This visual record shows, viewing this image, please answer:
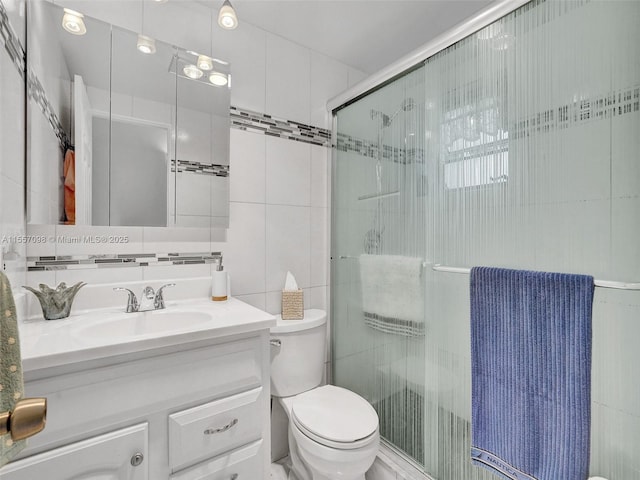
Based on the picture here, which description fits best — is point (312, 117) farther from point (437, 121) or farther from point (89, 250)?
point (89, 250)

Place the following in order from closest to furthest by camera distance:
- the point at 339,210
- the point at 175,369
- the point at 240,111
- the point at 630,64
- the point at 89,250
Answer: the point at 630,64 < the point at 175,369 < the point at 89,250 < the point at 240,111 < the point at 339,210

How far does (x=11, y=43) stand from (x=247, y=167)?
2.92 feet

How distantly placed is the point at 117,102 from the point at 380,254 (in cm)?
131

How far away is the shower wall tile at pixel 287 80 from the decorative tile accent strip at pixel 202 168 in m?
0.44

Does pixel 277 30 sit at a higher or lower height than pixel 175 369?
higher

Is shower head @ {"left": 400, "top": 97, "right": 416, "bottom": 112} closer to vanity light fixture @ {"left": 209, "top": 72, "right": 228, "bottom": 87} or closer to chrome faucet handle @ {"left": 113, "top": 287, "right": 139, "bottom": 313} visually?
vanity light fixture @ {"left": 209, "top": 72, "right": 228, "bottom": 87}

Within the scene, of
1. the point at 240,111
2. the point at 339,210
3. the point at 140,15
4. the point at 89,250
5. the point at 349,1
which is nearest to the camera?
the point at 89,250

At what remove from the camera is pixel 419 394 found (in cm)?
132

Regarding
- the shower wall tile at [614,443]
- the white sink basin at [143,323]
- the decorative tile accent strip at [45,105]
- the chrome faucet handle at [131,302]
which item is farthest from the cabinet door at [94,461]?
the shower wall tile at [614,443]

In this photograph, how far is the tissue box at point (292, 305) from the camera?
1586 mm

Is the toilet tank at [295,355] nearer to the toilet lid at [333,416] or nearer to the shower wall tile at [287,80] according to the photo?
the toilet lid at [333,416]

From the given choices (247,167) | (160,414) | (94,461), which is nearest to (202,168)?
(247,167)

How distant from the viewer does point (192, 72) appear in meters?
1.43

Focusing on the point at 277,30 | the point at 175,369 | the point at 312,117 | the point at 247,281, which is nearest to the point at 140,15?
the point at 277,30
